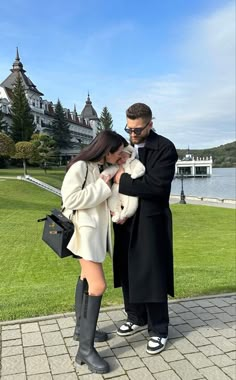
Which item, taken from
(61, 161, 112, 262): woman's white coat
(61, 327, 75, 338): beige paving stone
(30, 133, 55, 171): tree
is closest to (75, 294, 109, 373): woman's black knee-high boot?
(61, 161, 112, 262): woman's white coat

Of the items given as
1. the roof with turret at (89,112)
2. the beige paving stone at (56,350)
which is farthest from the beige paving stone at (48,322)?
the roof with turret at (89,112)

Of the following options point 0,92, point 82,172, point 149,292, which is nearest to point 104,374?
point 149,292

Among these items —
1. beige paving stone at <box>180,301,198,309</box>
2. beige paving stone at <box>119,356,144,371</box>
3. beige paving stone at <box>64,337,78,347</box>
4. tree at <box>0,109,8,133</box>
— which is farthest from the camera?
tree at <box>0,109,8,133</box>

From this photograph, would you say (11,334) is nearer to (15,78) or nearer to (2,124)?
(2,124)

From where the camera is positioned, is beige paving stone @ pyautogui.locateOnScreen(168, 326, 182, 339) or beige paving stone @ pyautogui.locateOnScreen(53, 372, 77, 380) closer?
beige paving stone @ pyautogui.locateOnScreen(53, 372, 77, 380)

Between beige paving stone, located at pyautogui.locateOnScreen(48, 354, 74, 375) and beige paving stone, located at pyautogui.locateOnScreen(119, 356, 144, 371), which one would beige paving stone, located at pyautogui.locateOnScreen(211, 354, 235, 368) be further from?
beige paving stone, located at pyautogui.locateOnScreen(48, 354, 74, 375)

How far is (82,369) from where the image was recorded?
Result: 3.11 meters

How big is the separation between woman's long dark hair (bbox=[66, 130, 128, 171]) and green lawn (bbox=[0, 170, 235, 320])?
2111mm

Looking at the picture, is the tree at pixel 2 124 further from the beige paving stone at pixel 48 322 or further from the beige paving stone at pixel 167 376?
the beige paving stone at pixel 167 376

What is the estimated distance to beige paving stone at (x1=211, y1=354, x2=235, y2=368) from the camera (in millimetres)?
3209

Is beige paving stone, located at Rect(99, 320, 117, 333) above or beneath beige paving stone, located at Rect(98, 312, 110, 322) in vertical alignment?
beneath

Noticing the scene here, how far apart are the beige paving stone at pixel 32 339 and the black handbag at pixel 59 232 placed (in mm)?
963

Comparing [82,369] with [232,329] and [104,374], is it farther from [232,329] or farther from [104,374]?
[232,329]

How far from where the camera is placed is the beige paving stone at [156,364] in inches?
122
